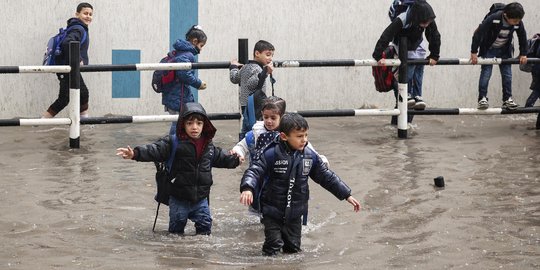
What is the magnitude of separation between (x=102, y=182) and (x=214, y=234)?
2121 millimetres

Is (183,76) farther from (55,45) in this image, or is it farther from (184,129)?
(184,129)

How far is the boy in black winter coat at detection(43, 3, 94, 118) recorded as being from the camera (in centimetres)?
1324

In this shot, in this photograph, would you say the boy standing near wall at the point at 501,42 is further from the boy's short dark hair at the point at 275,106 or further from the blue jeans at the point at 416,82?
the boy's short dark hair at the point at 275,106

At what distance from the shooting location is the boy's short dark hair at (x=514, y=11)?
13.7 m

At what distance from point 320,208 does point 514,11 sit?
4.97 metres

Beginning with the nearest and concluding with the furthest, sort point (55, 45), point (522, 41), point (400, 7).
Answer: point (55, 45) → point (400, 7) → point (522, 41)

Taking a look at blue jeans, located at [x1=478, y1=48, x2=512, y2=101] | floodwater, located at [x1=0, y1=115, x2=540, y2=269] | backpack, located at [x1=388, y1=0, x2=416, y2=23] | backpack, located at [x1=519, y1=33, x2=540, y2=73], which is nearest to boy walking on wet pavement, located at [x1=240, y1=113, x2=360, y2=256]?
floodwater, located at [x1=0, y1=115, x2=540, y2=269]

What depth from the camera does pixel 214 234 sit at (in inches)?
348

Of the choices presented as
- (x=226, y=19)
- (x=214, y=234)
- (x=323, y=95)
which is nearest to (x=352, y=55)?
(x=323, y=95)

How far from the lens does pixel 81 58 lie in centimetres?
1333

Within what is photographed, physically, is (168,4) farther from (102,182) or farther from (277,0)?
(102,182)

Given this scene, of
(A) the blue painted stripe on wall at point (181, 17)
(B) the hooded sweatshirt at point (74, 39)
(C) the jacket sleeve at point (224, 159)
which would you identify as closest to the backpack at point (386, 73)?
(A) the blue painted stripe on wall at point (181, 17)

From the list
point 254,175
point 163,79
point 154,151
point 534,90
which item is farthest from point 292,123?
point 534,90

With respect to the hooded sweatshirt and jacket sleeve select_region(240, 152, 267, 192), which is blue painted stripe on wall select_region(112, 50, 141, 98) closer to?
the hooded sweatshirt
